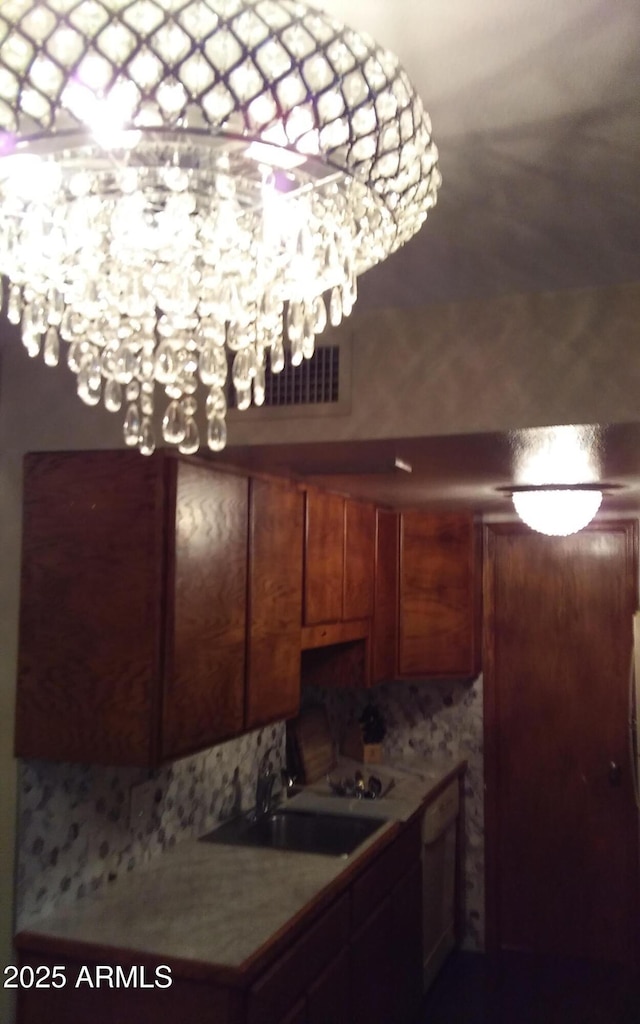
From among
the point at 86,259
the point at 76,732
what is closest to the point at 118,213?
the point at 86,259

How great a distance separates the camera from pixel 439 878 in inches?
157

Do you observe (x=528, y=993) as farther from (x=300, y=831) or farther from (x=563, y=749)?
(x=300, y=831)

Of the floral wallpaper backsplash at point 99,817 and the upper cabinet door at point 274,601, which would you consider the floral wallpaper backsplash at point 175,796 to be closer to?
the floral wallpaper backsplash at point 99,817

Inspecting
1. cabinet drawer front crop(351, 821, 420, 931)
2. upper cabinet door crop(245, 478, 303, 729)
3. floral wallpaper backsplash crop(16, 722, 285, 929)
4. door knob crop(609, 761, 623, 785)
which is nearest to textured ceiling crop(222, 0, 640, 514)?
upper cabinet door crop(245, 478, 303, 729)

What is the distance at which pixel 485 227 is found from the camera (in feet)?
5.06

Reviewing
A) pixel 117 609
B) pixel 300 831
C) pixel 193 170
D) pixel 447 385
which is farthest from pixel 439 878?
pixel 193 170

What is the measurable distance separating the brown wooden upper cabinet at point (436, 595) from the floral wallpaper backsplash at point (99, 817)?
3.91 ft

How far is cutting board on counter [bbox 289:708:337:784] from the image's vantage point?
A: 3.90 meters

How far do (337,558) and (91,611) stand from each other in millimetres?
1325

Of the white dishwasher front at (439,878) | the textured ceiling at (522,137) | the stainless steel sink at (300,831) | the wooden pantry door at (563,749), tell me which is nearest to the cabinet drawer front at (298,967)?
the stainless steel sink at (300,831)

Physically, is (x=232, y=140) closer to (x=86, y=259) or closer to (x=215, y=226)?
(x=215, y=226)

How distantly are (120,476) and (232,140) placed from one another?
57.3 inches

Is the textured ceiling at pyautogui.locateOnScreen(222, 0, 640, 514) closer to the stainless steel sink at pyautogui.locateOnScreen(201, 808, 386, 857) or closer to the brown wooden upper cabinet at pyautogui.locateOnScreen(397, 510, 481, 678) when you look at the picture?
the stainless steel sink at pyautogui.locateOnScreen(201, 808, 386, 857)

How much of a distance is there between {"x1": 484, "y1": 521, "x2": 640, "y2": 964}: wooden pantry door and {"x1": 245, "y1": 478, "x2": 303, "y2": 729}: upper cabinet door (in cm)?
189
